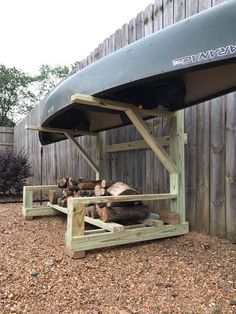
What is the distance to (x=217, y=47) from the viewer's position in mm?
1666

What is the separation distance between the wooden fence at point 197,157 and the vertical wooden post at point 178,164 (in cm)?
16

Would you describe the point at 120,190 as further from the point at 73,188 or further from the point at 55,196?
the point at 55,196

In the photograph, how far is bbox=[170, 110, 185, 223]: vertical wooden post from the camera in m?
3.30

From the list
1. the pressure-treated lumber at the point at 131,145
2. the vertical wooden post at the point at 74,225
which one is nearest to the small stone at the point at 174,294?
the vertical wooden post at the point at 74,225

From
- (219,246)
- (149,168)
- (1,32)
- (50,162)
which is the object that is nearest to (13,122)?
(1,32)

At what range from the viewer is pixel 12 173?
7.36 m

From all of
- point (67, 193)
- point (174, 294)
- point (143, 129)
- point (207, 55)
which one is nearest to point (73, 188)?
point (67, 193)

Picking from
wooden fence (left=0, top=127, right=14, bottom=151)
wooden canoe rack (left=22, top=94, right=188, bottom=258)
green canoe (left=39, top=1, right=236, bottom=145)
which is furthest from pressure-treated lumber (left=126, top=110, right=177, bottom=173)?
wooden fence (left=0, top=127, right=14, bottom=151)

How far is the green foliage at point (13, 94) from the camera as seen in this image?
19.0m

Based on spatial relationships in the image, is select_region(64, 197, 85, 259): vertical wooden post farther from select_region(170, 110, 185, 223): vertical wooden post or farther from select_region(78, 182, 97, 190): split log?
select_region(78, 182, 97, 190): split log

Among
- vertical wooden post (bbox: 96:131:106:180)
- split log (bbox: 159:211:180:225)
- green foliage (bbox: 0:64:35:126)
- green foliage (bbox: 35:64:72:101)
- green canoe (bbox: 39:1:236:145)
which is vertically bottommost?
split log (bbox: 159:211:180:225)

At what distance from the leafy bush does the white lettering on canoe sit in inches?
246

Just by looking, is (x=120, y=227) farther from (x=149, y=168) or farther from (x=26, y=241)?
(x=149, y=168)

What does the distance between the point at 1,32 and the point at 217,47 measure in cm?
1772
